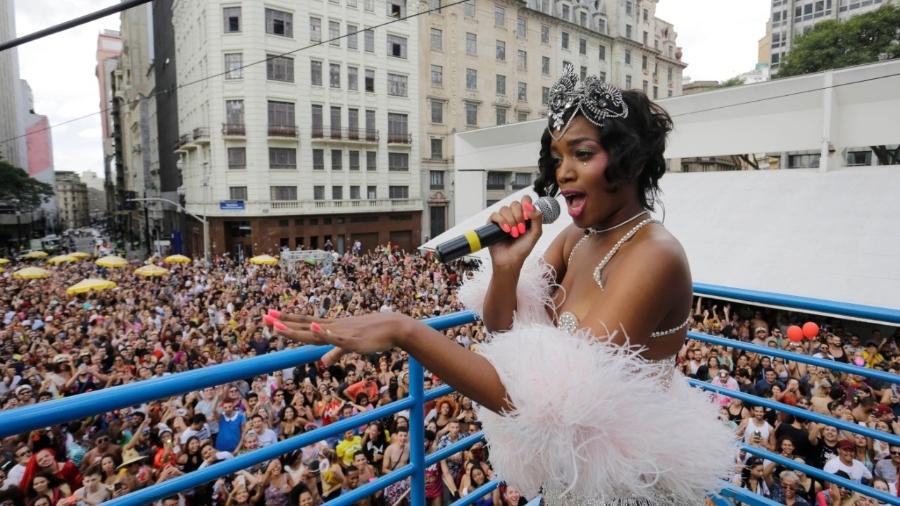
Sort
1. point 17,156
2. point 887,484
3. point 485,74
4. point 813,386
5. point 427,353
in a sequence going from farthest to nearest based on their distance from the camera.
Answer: point 17,156, point 485,74, point 813,386, point 887,484, point 427,353

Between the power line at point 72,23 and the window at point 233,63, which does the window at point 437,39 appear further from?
the power line at point 72,23

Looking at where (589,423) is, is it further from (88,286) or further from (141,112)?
(141,112)

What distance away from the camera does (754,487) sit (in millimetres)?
4406

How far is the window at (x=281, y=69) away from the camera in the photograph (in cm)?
3139

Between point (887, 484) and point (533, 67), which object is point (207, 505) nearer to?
point (887, 484)

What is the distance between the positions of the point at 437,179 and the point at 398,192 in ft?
11.3

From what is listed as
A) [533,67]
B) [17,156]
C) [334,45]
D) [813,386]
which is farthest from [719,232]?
[17,156]

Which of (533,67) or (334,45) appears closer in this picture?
(334,45)

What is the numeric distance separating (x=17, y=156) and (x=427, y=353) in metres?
88.6

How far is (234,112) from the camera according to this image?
31641mm

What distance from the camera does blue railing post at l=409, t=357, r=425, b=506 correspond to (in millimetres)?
1904

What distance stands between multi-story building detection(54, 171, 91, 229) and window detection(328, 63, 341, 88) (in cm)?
13583

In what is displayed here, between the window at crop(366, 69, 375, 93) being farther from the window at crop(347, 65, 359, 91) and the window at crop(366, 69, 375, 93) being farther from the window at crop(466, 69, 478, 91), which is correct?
the window at crop(466, 69, 478, 91)

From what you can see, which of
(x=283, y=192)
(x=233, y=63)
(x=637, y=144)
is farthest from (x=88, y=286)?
(x=233, y=63)
